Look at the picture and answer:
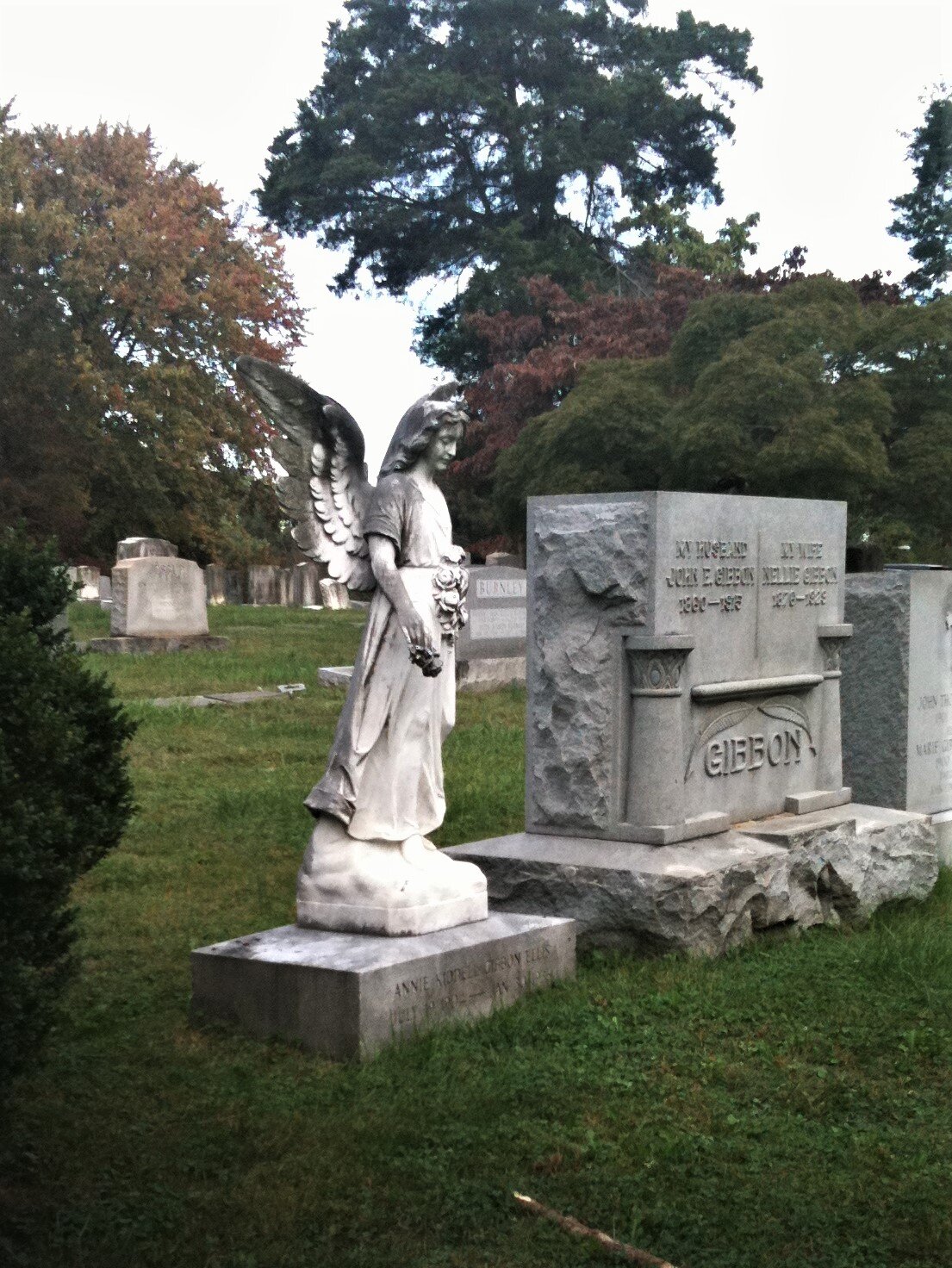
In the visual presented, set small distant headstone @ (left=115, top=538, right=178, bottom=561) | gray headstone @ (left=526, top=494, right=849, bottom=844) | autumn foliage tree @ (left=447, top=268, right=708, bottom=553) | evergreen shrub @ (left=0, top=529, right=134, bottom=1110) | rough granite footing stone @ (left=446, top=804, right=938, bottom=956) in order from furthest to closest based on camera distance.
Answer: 1. autumn foliage tree @ (left=447, top=268, right=708, bottom=553)
2. small distant headstone @ (left=115, top=538, right=178, bottom=561)
3. gray headstone @ (left=526, top=494, right=849, bottom=844)
4. rough granite footing stone @ (left=446, top=804, right=938, bottom=956)
5. evergreen shrub @ (left=0, top=529, right=134, bottom=1110)

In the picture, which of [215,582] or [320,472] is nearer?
[320,472]

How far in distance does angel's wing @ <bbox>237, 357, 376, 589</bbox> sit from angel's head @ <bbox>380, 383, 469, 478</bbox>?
0.15 meters

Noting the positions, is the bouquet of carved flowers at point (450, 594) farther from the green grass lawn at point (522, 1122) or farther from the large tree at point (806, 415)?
the large tree at point (806, 415)

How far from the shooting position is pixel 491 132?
39781mm

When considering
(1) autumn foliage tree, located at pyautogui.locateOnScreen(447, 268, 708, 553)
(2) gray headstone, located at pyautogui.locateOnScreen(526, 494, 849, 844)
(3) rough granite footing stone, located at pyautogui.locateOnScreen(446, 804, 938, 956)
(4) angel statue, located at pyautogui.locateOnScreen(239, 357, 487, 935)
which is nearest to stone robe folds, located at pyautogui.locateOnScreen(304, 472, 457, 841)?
(4) angel statue, located at pyautogui.locateOnScreen(239, 357, 487, 935)

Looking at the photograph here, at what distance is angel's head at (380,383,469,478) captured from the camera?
6012 millimetres

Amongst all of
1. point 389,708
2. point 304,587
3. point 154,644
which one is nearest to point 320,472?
point 389,708

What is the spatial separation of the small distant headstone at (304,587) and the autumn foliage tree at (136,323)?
232 centimetres

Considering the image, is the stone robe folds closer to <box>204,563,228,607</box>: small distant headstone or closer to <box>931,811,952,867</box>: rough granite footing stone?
<box>931,811,952,867</box>: rough granite footing stone

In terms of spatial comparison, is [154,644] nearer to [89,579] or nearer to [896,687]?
[896,687]

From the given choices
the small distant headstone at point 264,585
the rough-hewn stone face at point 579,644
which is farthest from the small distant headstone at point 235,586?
the rough-hewn stone face at point 579,644

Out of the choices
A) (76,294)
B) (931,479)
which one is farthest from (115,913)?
(76,294)

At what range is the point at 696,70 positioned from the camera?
40.9m

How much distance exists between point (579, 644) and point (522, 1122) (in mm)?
2563
